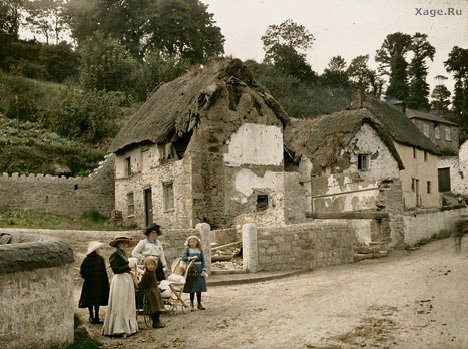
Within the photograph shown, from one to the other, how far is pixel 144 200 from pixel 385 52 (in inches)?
690

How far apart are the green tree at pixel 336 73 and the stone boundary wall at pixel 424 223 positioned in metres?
27.6

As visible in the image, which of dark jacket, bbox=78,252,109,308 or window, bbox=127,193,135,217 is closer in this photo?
dark jacket, bbox=78,252,109,308

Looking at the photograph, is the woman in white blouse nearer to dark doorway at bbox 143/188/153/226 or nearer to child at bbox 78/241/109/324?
child at bbox 78/241/109/324

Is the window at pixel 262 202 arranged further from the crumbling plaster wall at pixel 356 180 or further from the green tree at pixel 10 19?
the green tree at pixel 10 19

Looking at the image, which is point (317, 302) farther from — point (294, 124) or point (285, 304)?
point (294, 124)

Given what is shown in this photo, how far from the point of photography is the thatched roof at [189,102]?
23.7 meters

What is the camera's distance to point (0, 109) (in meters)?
40.3

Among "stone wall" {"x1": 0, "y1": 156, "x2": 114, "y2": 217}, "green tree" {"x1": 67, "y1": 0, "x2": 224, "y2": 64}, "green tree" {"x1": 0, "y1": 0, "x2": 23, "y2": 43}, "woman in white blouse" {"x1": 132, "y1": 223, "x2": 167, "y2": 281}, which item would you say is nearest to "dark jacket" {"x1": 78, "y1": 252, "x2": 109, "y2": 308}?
"woman in white blouse" {"x1": 132, "y1": 223, "x2": 167, "y2": 281}

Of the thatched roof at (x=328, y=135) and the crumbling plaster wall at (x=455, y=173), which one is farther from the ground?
the thatched roof at (x=328, y=135)

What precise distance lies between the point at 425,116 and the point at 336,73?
950cm

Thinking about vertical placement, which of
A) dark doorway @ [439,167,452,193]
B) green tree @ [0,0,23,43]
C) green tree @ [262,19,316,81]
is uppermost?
green tree @ [0,0,23,43]

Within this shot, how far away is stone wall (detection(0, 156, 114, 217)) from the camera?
90.2 ft

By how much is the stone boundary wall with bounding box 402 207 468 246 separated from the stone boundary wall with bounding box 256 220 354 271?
16.2 ft

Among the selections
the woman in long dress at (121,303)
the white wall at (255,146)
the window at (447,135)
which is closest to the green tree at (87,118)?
the white wall at (255,146)
